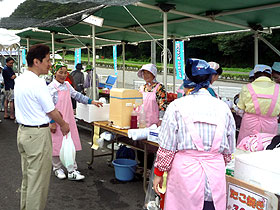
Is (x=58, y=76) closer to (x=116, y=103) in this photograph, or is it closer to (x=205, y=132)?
(x=116, y=103)

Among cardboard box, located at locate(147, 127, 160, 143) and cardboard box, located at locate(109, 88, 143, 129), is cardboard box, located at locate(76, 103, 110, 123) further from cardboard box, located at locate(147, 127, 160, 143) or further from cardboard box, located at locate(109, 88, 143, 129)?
cardboard box, located at locate(147, 127, 160, 143)

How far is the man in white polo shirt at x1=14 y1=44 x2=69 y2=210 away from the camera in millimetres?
2736

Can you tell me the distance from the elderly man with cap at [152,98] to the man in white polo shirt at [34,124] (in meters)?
1.60

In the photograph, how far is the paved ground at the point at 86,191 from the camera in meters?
3.66

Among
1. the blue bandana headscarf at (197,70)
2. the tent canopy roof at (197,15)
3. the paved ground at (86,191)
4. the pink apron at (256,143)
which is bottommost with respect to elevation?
the paved ground at (86,191)

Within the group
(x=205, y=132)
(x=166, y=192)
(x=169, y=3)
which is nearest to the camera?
A: (x=205, y=132)

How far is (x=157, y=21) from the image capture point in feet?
21.2

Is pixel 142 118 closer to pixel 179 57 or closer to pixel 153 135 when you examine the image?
pixel 153 135

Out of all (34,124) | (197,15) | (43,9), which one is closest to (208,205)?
(34,124)

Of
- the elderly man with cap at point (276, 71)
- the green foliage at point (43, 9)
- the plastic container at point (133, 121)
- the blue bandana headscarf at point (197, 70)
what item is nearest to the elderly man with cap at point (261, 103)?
the elderly man with cap at point (276, 71)

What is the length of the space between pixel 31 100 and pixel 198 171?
164 cm

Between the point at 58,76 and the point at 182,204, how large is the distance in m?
2.86

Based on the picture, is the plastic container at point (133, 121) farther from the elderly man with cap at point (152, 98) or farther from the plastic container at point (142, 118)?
the elderly man with cap at point (152, 98)

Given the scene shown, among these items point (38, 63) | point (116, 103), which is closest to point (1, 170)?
point (116, 103)
